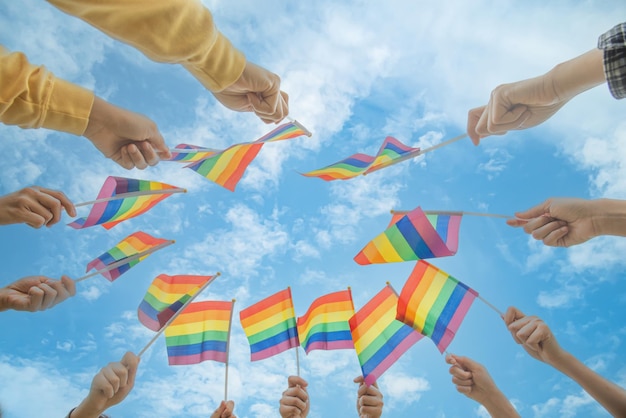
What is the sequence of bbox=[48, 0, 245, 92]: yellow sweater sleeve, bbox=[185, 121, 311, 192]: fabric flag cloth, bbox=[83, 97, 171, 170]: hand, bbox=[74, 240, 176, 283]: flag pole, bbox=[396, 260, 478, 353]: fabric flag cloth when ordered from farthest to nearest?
bbox=[185, 121, 311, 192]: fabric flag cloth
bbox=[74, 240, 176, 283]: flag pole
bbox=[396, 260, 478, 353]: fabric flag cloth
bbox=[83, 97, 171, 170]: hand
bbox=[48, 0, 245, 92]: yellow sweater sleeve

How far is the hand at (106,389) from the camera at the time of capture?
13.0 feet

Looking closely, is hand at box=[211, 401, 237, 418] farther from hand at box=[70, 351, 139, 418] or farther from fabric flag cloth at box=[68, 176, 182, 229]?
fabric flag cloth at box=[68, 176, 182, 229]

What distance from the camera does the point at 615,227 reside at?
11.5 ft

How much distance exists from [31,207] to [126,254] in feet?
7.60

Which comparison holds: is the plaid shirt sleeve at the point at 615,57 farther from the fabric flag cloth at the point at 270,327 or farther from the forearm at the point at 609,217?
the fabric flag cloth at the point at 270,327

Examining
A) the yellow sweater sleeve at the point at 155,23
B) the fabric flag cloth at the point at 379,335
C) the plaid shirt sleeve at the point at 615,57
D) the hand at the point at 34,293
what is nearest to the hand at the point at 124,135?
Result: the yellow sweater sleeve at the point at 155,23

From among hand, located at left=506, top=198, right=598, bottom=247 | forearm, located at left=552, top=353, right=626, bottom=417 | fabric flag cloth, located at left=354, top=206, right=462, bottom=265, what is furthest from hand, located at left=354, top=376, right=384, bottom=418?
hand, located at left=506, top=198, right=598, bottom=247

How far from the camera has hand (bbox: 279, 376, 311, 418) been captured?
177 inches

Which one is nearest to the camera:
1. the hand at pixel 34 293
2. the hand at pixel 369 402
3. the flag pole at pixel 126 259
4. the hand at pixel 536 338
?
the hand at pixel 536 338

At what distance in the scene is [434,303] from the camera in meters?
4.99

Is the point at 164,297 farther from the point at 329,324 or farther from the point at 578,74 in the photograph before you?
the point at 578,74

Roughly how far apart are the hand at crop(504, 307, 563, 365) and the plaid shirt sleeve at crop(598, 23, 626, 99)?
83.5 inches

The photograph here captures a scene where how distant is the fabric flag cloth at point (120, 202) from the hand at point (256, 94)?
71.8 inches

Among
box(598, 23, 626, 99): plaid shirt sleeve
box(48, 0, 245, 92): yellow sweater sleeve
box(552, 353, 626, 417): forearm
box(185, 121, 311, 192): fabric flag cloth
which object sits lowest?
box(552, 353, 626, 417): forearm
